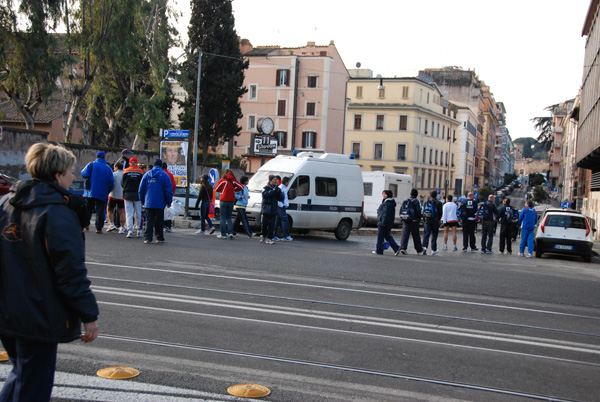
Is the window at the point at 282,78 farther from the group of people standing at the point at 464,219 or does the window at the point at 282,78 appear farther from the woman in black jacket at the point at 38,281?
the woman in black jacket at the point at 38,281

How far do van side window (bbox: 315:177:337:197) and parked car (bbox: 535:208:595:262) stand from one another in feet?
23.1

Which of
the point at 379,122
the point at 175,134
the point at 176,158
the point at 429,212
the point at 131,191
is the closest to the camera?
the point at 131,191

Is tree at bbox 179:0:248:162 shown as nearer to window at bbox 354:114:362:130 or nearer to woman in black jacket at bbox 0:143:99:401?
window at bbox 354:114:362:130

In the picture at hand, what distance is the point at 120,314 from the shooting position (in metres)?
6.81

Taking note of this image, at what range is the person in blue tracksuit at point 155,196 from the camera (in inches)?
534

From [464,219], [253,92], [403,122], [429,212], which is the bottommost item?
[464,219]

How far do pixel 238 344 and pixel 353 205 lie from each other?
49.9 feet

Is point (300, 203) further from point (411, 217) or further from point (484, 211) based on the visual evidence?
point (484, 211)

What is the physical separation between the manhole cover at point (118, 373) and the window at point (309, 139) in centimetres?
5552

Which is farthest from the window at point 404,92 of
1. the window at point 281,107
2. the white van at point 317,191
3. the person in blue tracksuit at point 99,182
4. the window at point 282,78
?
the person in blue tracksuit at point 99,182

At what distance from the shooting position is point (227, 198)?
53.5 feet

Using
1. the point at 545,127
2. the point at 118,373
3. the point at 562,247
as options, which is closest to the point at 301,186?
the point at 562,247

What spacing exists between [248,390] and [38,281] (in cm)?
212

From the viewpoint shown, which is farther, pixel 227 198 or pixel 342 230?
pixel 342 230
